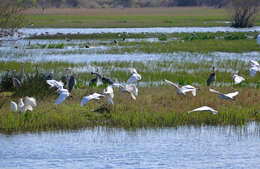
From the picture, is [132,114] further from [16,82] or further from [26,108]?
[16,82]

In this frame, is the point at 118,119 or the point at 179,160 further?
the point at 118,119

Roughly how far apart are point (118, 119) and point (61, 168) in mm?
3221

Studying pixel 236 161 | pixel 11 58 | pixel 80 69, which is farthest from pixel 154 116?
pixel 11 58

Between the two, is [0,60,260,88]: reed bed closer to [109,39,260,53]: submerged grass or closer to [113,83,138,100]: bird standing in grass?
[113,83,138,100]: bird standing in grass

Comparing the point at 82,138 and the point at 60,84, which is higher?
the point at 60,84

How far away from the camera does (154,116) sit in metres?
13.3

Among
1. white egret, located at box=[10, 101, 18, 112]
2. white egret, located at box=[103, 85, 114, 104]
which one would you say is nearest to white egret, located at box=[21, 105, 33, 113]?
white egret, located at box=[10, 101, 18, 112]

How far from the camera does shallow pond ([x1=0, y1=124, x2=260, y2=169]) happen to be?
1038 cm

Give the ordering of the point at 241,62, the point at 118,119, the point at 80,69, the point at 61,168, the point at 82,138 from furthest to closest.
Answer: the point at 241,62
the point at 80,69
the point at 118,119
the point at 82,138
the point at 61,168

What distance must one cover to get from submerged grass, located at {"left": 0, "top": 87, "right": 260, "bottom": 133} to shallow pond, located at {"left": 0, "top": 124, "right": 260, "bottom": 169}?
1.04ft

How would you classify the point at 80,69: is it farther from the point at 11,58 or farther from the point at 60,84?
the point at 60,84

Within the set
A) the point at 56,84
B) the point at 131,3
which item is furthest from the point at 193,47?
the point at 131,3

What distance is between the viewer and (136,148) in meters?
11.5

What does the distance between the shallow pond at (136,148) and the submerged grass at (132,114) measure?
32 centimetres
